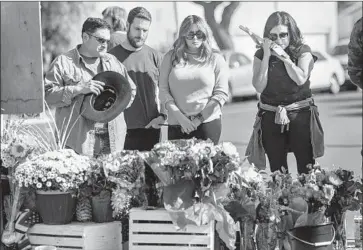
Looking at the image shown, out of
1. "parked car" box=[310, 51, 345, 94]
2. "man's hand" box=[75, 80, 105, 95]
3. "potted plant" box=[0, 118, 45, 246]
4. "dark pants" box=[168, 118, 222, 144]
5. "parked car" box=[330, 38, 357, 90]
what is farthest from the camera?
"parked car" box=[330, 38, 357, 90]

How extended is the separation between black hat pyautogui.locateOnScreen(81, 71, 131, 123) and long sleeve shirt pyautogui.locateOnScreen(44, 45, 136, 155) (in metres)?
0.05

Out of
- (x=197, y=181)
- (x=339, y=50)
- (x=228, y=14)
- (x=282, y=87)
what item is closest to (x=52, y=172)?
(x=197, y=181)

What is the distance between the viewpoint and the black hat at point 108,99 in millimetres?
4281

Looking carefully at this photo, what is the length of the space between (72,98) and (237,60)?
1546 millimetres

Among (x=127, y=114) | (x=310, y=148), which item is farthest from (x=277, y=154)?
(x=127, y=114)

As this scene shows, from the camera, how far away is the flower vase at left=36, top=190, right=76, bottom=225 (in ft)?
12.0

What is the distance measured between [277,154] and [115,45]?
129cm

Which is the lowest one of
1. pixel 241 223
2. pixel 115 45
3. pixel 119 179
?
pixel 241 223

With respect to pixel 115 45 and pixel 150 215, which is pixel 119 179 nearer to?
pixel 150 215

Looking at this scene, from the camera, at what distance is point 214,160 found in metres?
3.45

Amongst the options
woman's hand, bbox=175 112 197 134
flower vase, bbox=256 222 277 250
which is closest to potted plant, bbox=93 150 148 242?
flower vase, bbox=256 222 277 250

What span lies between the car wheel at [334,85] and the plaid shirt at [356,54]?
1.64 m

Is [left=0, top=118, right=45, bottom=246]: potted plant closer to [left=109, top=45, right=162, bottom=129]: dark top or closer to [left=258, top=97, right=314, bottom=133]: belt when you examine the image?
[left=109, top=45, right=162, bottom=129]: dark top

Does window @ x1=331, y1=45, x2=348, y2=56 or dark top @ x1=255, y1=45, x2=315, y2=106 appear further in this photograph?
window @ x1=331, y1=45, x2=348, y2=56
